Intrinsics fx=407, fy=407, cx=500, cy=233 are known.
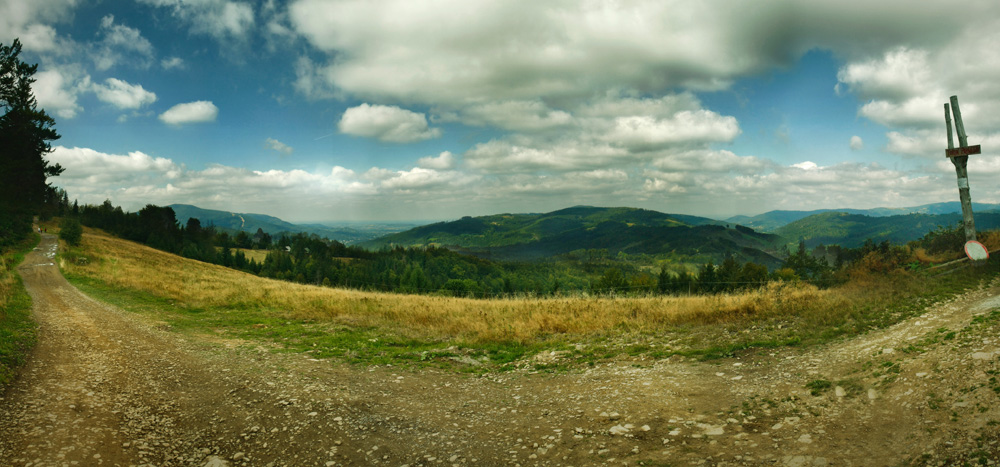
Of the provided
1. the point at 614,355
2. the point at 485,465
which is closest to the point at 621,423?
the point at 485,465

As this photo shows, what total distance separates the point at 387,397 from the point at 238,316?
13.0m

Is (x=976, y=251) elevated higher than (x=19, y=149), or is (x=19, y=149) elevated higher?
(x=19, y=149)

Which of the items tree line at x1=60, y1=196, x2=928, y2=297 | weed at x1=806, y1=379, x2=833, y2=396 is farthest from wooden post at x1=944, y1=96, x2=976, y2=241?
tree line at x1=60, y1=196, x2=928, y2=297

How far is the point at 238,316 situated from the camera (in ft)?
57.6

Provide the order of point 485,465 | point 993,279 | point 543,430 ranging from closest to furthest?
point 485,465 → point 543,430 → point 993,279

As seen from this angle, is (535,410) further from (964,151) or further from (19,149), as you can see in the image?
(19,149)

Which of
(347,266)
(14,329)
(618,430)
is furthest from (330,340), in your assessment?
(347,266)

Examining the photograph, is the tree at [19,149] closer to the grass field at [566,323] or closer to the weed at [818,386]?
the grass field at [566,323]

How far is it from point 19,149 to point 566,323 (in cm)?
6030

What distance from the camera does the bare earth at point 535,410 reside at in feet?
17.2

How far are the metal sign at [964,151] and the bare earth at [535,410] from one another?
756cm

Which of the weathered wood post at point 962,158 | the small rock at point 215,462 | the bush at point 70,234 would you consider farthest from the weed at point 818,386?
the bush at point 70,234

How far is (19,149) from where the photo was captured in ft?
138

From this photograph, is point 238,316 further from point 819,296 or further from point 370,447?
point 819,296
